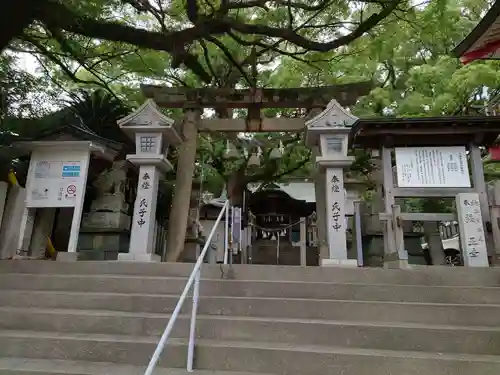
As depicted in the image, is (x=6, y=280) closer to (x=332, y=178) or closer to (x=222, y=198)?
(x=332, y=178)

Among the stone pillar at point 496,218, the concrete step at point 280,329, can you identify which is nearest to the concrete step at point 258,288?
the concrete step at point 280,329

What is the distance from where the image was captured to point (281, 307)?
158 inches

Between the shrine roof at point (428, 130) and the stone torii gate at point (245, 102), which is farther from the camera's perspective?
the stone torii gate at point (245, 102)

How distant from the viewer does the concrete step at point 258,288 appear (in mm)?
4191

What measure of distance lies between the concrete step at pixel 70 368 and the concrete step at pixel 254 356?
0.09 meters

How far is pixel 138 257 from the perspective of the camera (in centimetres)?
626

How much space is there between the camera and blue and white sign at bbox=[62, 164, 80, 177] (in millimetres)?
6922

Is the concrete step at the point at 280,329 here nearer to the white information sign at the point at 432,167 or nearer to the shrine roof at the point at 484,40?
the white information sign at the point at 432,167

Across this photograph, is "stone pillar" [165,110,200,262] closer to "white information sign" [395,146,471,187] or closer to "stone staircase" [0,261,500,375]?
"stone staircase" [0,261,500,375]

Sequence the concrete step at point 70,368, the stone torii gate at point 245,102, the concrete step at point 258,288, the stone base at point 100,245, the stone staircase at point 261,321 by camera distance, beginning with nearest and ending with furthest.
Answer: the concrete step at point 70,368 → the stone staircase at point 261,321 → the concrete step at point 258,288 → the stone torii gate at point 245,102 → the stone base at point 100,245

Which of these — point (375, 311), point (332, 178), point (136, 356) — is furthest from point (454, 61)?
point (136, 356)

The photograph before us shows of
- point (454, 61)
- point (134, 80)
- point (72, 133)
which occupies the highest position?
point (454, 61)

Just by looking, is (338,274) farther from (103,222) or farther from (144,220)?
(103,222)

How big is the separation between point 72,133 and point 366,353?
21.5ft
